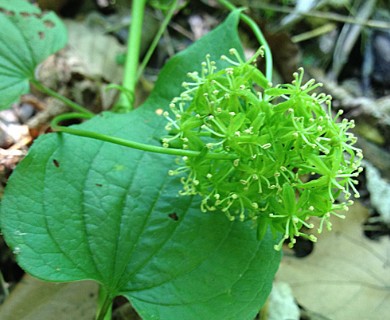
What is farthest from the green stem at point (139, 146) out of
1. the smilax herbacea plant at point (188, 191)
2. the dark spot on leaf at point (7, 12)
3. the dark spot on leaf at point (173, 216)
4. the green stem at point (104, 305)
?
the dark spot on leaf at point (7, 12)

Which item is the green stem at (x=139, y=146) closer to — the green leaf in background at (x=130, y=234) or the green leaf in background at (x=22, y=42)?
the green leaf in background at (x=130, y=234)

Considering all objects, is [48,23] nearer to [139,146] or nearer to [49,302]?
[139,146]

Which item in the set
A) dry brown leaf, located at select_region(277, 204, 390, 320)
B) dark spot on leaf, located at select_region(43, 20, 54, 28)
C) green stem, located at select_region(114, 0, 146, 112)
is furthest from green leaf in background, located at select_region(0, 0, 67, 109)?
dry brown leaf, located at select_region(277, 204, 390, 320)

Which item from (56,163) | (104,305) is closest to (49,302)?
(104,305)

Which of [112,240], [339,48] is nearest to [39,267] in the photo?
[112,240]

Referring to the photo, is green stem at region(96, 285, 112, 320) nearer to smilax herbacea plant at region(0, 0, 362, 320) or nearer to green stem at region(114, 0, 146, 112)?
smilax herbacea plant at region(0, 0, 362, 320)

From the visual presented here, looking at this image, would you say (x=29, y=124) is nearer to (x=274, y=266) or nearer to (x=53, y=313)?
(x=53, y=313)
